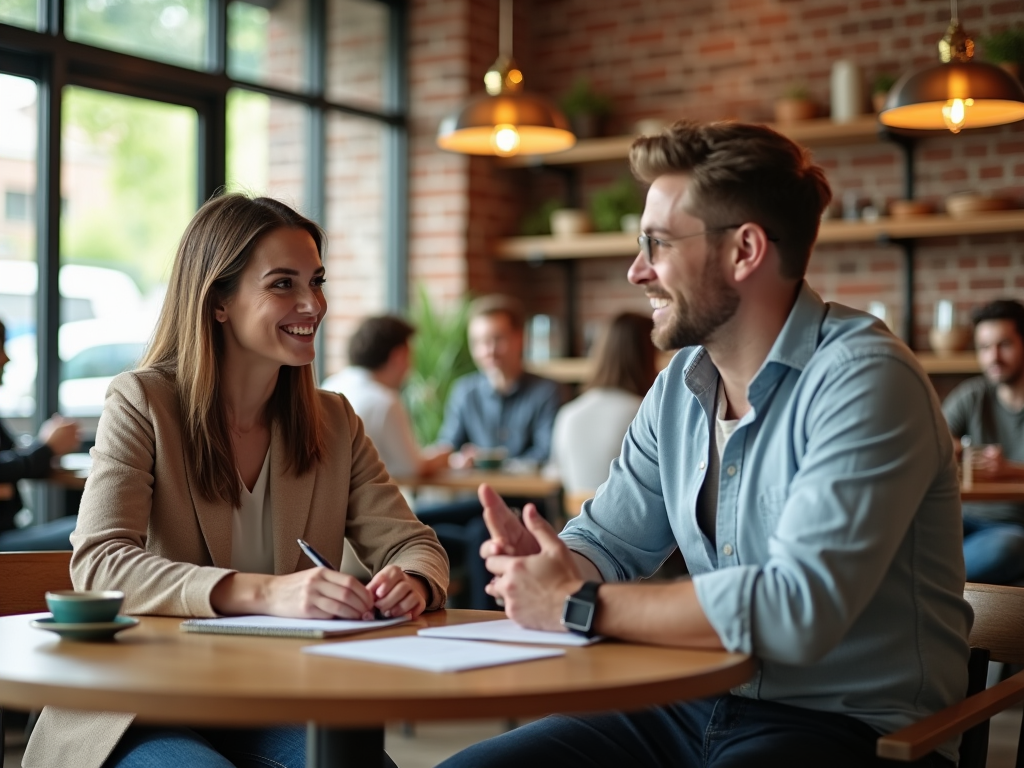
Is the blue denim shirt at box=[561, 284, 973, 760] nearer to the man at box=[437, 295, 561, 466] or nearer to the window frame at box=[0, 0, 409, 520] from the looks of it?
the window frame at box=[0, 0, 409, 520]

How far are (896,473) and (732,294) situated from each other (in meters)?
0.40

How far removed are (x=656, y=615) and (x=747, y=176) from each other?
0.66m

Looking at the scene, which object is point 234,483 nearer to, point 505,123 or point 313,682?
point 313,682

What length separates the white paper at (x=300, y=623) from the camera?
65.3 inches

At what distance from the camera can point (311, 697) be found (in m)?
1.26

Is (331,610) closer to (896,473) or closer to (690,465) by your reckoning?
(690,465)

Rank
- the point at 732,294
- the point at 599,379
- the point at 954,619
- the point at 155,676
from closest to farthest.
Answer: the point at 155,676
the point at 954,619
the point at 732,294
the point at 599,379

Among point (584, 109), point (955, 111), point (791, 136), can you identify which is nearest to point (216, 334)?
point (955, 111)

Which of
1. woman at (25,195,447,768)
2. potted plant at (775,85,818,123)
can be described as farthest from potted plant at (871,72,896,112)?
woman at (25,195,447,768)

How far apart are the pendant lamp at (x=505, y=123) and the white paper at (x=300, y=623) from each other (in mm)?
3203

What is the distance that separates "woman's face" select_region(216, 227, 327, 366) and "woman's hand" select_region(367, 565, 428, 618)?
537mm

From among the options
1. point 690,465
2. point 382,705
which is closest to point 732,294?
point 690,465

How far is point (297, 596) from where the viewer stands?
5.79ft

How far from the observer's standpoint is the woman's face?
7.36ft
